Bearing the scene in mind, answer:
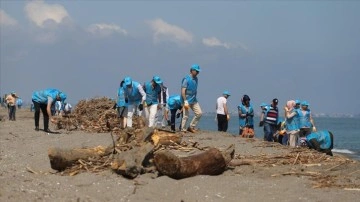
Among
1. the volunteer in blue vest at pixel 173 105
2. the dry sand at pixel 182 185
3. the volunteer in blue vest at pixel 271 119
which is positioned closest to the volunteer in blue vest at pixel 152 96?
the volunteer in blue vest at pixel 173 105

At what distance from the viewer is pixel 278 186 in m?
8.70

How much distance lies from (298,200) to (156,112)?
8930 millimetres

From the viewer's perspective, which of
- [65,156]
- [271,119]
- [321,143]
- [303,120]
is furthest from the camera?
[271,119]

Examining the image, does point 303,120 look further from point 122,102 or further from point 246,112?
point 122,102

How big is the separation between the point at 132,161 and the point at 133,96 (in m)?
6.49

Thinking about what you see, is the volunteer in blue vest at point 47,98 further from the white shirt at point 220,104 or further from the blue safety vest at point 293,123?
the blue safety vest at point 293,123

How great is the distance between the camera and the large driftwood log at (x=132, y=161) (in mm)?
9125

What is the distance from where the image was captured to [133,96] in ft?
51.2

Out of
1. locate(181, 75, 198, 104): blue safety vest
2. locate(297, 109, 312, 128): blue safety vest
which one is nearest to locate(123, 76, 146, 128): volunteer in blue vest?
locate(181, 75, 198, 104): blue safety vest

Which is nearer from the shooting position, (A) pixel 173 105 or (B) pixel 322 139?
(B) pixel 322 139

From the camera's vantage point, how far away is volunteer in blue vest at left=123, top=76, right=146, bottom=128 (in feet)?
50.6

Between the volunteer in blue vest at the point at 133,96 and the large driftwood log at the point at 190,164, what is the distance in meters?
6.11

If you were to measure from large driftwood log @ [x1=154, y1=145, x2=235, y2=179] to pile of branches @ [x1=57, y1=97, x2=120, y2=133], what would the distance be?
8537mm

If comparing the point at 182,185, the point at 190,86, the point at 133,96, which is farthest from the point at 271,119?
the point at 182,185
